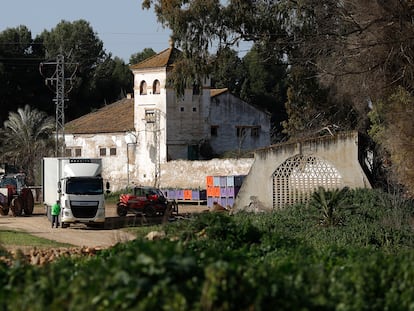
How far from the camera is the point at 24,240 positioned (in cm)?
3133

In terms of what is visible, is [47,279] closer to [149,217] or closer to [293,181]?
Result: [293,181]

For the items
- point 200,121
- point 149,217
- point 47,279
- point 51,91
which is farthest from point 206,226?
point 51,91

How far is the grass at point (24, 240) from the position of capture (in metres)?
29.5

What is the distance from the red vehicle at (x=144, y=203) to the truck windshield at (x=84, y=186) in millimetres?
6548

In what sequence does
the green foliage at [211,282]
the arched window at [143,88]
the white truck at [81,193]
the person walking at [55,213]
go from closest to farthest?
the green foliage at [211,282] → the white truck at [81,193] → the person walking at [55,213] → the arched window at [143,88]

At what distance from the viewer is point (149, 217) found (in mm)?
45719

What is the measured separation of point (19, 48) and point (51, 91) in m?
5.38

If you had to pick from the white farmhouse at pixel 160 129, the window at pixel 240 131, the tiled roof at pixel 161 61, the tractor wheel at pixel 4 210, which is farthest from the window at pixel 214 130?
the tractor wheel at pixel 4 210

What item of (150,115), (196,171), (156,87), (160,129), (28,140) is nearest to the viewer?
(196,171)

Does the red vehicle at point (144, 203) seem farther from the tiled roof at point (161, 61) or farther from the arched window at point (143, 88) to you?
the arched window at point (143, 88)

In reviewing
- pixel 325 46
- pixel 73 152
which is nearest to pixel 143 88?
pixel 73 152

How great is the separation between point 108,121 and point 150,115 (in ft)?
18.4

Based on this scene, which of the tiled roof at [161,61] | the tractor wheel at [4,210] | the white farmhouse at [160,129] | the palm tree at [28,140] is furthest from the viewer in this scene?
the palm tree at [28,140]

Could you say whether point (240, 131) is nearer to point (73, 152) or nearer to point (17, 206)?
point (73, 152)
